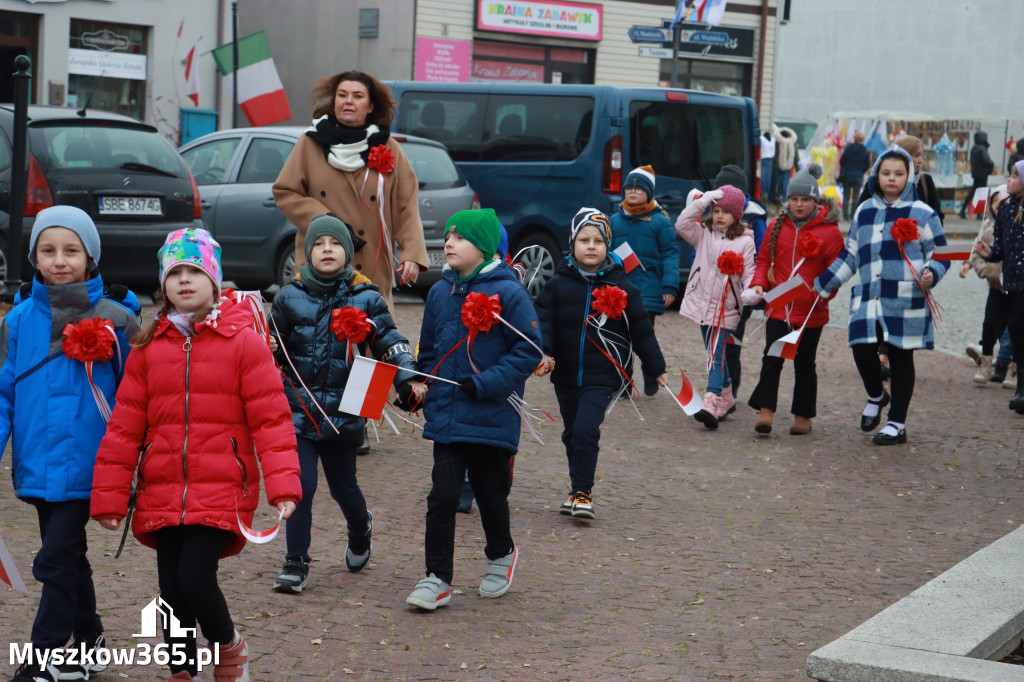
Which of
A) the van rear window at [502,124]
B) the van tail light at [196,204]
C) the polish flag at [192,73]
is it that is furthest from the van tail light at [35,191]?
the polish flag at [192,73]

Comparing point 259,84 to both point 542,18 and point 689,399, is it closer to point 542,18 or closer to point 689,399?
point 542,18

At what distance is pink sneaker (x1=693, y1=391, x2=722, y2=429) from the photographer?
9281mm

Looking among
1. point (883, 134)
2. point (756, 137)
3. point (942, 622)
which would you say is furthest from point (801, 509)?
point (883, 134)

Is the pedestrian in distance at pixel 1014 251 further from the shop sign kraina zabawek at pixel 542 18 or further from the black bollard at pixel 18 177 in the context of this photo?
the shop sign kraina zabawek at pixel 542 18

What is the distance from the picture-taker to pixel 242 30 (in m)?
28.6

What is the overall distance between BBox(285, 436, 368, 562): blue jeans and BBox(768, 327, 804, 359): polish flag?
Result: 3754mm

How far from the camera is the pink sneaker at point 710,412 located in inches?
365

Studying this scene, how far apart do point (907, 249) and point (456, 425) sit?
4.44 meters

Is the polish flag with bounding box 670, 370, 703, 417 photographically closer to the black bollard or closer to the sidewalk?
the sidewalk

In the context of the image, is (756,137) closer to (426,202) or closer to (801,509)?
(426,202)

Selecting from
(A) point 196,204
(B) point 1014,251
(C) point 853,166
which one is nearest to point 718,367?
(B) point 1014,251

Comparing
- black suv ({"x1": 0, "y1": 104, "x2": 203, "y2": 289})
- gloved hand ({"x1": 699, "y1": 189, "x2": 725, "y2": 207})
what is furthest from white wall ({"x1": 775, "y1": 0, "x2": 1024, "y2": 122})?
gloved hand ({"x1": 699, "y1": 189, "x2": 725, "y2": 207})

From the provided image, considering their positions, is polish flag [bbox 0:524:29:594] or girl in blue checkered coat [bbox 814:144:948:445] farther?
girl in blue checkered coat [bbox 814:144:948:445]

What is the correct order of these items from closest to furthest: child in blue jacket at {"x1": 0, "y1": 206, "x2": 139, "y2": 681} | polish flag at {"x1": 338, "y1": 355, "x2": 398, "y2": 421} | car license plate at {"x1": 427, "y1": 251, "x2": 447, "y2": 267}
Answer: child in blue jacket at {"x1": 0, "y1": 206, "x2": 139, "y2": 681}
polish flag at {"x1": 338, "y1": 355, "x2": 398, "y2": 421}
car license plate at {"x1": 427, "y1": 251, "x2": 447, "y2": 267}
